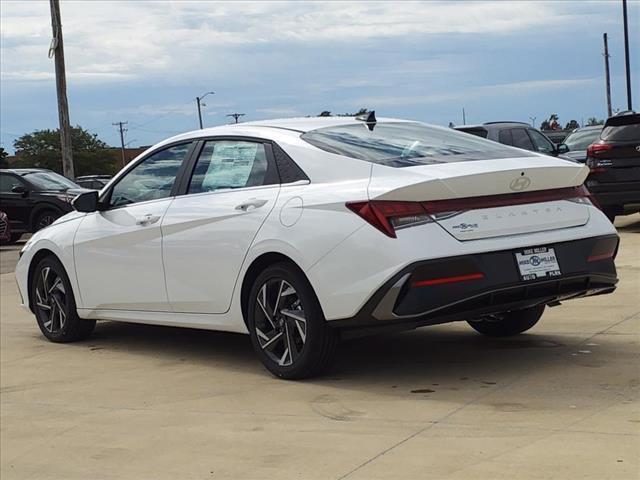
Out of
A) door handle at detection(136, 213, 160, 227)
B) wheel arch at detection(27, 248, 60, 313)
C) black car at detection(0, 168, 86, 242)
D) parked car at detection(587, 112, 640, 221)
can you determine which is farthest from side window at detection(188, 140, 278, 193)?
black car at detection(0, 168, 86, 242)

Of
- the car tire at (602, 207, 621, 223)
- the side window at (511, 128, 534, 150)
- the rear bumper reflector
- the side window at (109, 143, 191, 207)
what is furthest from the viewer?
the side window at (511, 128, 534, 150)

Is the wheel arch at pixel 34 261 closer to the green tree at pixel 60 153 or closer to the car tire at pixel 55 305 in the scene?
the car tire at pixel 55 305

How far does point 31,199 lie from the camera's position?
2136cm

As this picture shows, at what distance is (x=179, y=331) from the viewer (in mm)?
8734

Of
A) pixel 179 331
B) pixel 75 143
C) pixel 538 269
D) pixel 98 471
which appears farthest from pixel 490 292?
pixel 75 143

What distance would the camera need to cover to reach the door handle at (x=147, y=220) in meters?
7.36

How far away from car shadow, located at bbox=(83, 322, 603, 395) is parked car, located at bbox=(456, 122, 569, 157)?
1042 cm

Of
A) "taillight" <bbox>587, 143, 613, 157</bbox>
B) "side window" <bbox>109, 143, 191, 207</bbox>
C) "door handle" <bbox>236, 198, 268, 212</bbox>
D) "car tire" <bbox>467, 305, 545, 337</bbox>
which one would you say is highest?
"side window" <bbox>109, 143, 191, 207</bbox>

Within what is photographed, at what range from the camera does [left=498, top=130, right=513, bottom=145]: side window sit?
18.2m

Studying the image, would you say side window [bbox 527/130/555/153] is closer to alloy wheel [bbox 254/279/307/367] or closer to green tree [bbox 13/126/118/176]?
alloy wheel [bbox 254/279/307/367]

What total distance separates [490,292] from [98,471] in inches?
89.7

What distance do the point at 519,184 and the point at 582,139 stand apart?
16.6m

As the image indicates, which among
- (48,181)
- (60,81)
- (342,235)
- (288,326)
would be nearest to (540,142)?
(48,181)

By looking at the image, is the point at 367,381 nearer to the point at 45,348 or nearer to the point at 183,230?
the point at 183,230
